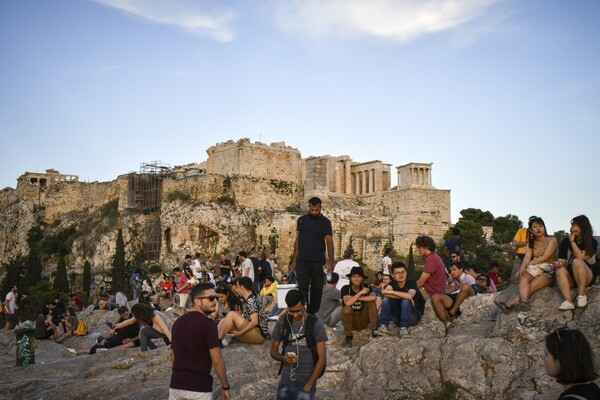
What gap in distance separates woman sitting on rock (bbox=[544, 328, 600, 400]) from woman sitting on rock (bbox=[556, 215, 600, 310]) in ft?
15.6

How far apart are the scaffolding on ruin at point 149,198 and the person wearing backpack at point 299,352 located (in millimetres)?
43294

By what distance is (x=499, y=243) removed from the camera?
4894cm

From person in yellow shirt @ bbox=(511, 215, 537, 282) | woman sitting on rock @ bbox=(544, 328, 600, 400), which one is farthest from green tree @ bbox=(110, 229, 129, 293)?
woman sitting on rock @ bbox=(544, 328, 600, 400)

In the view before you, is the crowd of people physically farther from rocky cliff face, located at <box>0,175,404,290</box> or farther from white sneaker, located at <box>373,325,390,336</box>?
rocky cliff face, located at <box>0,175,404,290</box>

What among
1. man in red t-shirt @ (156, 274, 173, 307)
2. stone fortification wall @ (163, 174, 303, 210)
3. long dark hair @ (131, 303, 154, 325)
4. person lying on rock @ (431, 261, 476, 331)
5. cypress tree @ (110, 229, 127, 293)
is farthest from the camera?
stone fortification wall @ (163, 174, 303, 210)

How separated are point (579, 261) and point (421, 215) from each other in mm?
37114

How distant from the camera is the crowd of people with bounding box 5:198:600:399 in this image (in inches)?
260

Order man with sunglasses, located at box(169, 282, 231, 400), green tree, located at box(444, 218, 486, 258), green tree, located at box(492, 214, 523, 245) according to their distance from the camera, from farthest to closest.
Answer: green tree, located at box(492, 214, 523, 245) → green tree, located at box(444, 218, 486, 258) → man with sunglasses, located at box(169, 282, 231, 400)

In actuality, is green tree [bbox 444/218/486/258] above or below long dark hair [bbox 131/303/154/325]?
above

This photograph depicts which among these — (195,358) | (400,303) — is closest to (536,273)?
(400,303)

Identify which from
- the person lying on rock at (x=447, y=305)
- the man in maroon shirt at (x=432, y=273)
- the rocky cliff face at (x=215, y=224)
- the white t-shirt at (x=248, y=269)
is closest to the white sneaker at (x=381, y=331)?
the person lying on rock at (x=447, y=305)

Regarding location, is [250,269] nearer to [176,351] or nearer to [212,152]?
[176,351]

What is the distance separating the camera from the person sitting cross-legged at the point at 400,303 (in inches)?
413

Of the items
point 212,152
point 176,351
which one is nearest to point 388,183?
point 212,152
